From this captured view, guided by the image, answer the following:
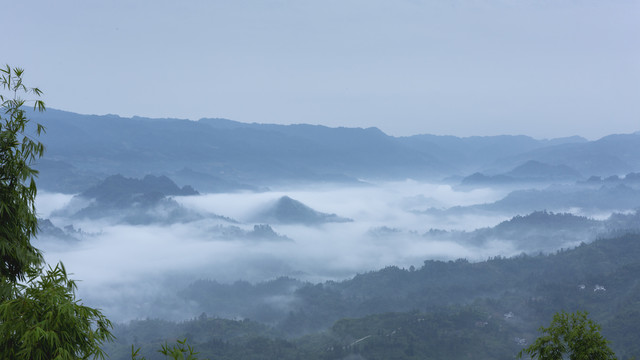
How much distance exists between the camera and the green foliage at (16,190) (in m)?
13.2

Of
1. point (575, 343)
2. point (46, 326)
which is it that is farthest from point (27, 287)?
point (575, 343)

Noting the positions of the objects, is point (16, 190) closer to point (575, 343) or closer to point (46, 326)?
point (46, 326)

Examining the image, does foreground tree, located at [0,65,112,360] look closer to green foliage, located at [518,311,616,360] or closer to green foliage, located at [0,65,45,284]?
green foliage, located at [0,65,45,284]

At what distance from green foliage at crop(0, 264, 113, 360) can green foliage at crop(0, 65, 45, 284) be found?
5.85ft

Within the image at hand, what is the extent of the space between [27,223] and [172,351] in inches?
270

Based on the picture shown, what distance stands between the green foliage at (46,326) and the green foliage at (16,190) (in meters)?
1.78

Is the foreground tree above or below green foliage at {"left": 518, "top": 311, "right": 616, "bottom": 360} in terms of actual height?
above

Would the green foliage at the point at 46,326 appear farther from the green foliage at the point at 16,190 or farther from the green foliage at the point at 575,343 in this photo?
the green foliage at the point at 575,343

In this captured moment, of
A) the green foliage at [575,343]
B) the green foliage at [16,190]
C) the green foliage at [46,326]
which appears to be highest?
the green foliage at [16,190]

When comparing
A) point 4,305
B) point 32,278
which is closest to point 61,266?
point 32,278

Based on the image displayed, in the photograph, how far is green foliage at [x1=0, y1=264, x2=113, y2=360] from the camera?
1087cm

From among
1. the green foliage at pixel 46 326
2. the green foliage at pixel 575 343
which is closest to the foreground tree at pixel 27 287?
the green foliage at pixel 46 326

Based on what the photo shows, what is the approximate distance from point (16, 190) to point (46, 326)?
449cm

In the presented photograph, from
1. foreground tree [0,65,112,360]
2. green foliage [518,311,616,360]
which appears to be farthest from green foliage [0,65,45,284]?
green foliage [518,311,616,360]
